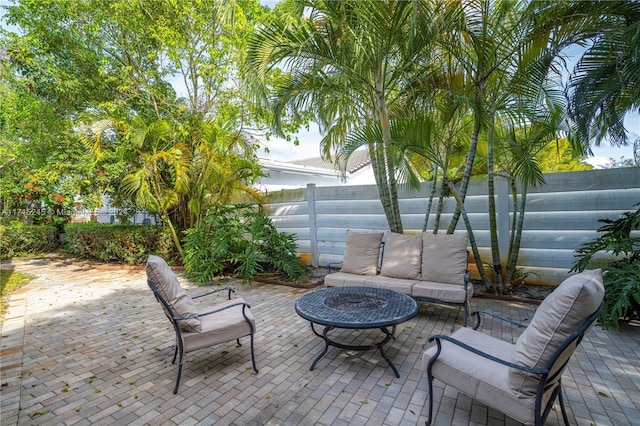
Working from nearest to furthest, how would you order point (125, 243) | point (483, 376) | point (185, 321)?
point (483, 376) < point (185, 321) < point (125, 243)

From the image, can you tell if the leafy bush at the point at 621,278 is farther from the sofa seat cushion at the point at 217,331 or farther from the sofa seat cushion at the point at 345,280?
the sofa seat cushion at the point at 217,331

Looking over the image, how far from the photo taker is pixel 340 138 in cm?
620

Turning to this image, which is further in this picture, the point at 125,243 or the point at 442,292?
the point at 125,243

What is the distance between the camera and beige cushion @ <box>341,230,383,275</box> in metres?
4.91

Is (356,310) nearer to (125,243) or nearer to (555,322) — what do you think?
(555,322)

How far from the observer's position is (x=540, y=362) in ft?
5.89

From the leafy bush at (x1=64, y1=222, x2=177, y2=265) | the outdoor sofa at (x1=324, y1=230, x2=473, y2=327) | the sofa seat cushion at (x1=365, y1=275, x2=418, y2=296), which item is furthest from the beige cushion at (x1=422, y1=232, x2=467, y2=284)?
the leafy bush at (x1=64, y1=222, x2=177, y2=265)

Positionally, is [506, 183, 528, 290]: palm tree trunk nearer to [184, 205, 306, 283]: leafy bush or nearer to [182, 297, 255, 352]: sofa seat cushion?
[184, 205, 306, 283]: leafy bush

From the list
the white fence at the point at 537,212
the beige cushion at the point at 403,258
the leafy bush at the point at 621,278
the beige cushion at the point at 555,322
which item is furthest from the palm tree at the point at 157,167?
the leafy bush at the point at 621,278

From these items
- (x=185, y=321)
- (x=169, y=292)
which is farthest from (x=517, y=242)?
(x=169, y=292)

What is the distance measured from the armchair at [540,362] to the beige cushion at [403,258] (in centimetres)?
241

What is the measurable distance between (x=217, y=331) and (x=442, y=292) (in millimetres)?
2748

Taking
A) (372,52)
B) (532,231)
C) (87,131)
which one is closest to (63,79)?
(87,131)

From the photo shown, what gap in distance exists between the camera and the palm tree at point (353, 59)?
163 inches
